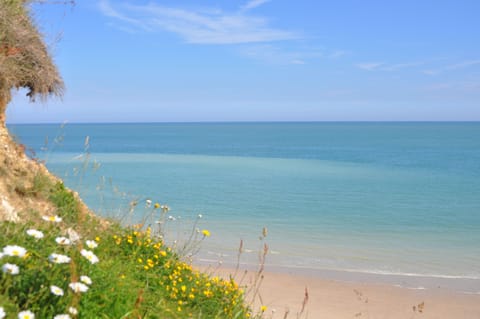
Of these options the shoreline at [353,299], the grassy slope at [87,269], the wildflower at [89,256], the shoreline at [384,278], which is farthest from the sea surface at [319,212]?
the wildflower at [89,256]

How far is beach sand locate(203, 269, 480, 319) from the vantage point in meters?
10.4

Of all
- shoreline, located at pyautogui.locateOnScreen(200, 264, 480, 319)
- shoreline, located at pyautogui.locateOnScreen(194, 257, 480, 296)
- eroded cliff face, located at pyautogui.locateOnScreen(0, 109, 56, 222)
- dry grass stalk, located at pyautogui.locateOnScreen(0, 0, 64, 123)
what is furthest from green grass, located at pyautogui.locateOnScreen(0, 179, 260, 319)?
shoreline, located at pyautogui.locateOnScreen(194, 257, 480, 296)

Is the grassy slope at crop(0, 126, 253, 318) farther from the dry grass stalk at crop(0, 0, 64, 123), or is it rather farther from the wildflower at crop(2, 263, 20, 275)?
the dry grass stalk at crop(0, 0, 64, 123)

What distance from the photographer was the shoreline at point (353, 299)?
1040cm

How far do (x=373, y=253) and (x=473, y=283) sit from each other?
3.32m

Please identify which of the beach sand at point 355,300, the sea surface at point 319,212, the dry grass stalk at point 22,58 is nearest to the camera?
the dry grass stalk at point 22,58

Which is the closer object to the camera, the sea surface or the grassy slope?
the grassy slope

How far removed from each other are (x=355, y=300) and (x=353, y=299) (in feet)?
0.32

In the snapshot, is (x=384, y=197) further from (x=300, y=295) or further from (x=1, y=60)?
(x=1, y=60)

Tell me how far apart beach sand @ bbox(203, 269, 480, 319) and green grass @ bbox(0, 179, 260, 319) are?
4.44m

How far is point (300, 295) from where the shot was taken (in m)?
11.3

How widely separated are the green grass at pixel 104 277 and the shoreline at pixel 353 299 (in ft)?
14.1

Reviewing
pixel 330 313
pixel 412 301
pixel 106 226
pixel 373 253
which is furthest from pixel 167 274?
pixel 373 253

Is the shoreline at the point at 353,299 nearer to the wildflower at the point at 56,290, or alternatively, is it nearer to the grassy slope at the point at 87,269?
the grassy slope at the point at 87,269
